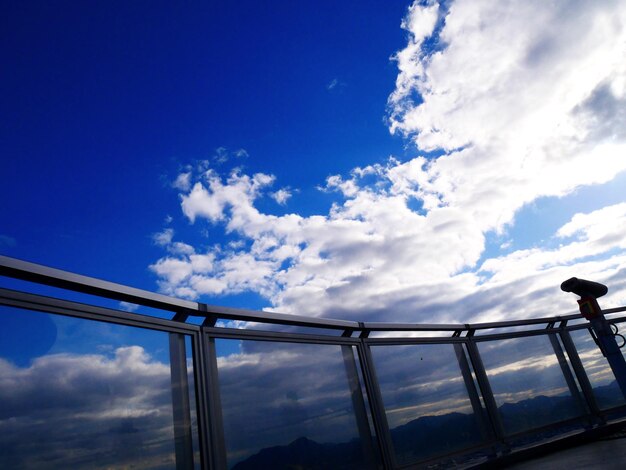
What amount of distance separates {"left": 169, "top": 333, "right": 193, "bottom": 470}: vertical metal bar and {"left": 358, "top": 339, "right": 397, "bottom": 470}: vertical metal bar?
75.7 inches

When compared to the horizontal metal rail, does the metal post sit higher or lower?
lower

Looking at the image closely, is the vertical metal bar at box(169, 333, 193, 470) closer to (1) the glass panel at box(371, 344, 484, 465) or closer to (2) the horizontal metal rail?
(2) the horizontal metal rail

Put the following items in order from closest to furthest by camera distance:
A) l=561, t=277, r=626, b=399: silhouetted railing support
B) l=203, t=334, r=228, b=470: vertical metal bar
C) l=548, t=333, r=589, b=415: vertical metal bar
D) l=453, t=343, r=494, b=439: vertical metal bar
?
1. l=203, t=334, r=228, b=470: vertical metal bar
2. l=453, t=343, r=494, b=439: vertical metal bar
3. l=561, t=277, r=626, b=399: silhouetted railing support
4. l=548, t=333, r=589, b=415: vertical metal bar

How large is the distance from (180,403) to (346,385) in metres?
1.74

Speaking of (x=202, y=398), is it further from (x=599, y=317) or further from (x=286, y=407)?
(x=599, y=317)

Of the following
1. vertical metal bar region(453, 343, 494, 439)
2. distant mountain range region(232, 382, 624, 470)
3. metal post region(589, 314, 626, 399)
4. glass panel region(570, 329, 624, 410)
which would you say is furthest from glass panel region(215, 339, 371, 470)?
glass panel region(570, 329, 624, 410)

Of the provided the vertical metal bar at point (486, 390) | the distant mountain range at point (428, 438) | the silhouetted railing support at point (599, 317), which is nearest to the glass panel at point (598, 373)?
the distant mountain range at point (428, 438)

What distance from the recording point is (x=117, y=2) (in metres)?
5.17

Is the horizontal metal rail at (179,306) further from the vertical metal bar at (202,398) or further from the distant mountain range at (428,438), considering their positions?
the distant mountain range at (428,438)

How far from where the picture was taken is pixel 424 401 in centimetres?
412

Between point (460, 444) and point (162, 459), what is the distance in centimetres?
323

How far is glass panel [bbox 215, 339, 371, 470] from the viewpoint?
→ 275 cm

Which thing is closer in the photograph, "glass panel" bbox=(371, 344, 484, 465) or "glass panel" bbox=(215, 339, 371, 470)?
"glass panel" bbox=(215, 339, 371, 470)

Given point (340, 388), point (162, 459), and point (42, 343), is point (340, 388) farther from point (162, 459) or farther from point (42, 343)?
point (42, 343)
